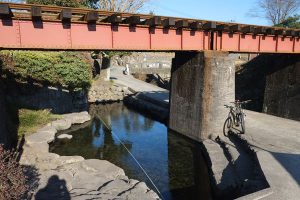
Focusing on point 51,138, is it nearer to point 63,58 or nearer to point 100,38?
point 100,38

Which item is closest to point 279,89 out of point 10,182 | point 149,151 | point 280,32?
point 280,32

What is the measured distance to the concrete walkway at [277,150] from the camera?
8.12 meters

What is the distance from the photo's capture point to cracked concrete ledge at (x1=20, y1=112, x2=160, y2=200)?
9.78 m

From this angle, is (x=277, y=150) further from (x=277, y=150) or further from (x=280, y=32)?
(x=280, y=32)

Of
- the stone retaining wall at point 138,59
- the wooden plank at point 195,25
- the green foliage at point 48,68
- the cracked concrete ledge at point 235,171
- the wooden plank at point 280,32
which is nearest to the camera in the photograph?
the cracked concrete ledge at point 235,171

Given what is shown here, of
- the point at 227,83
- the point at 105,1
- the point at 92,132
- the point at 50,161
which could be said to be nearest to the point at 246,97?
the point at 227,83

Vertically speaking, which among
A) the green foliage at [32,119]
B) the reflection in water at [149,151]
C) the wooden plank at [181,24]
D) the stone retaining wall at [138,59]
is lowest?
the reflection in water at [149,151]

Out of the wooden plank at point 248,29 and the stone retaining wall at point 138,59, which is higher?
the wooden plank at point 248,29

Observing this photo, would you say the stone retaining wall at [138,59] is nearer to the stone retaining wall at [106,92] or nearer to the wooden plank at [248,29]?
the stone retaining wall at [106,92]

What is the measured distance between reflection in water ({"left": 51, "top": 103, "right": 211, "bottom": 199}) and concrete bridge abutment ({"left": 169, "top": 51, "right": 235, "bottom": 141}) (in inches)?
45.2

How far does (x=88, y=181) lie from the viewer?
10.9m

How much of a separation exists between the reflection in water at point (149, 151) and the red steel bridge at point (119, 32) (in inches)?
205

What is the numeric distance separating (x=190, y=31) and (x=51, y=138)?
9119 mm

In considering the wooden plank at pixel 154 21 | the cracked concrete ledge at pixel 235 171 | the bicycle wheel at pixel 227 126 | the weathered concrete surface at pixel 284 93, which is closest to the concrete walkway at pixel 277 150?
the cracked concrete ledge at pixel 235 171
